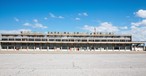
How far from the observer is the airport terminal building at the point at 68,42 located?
87.2 m

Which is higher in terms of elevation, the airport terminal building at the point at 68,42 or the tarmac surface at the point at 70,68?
the airport terminal building at the point at 68,42

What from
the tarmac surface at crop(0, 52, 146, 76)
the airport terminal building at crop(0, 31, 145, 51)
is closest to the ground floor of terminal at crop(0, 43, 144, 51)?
the airport terminal building at crop(0, 31, 145, 51)

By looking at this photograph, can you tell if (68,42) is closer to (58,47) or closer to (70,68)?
(58,47)

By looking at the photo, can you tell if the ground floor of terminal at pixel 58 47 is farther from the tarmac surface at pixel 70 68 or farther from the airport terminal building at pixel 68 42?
the tarmac surface at pixel 70 68

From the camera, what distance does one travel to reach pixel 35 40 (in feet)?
295

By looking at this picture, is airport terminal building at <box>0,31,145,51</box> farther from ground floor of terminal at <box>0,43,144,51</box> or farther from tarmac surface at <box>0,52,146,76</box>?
tarmac surface at <box>0,52,146,76</box>

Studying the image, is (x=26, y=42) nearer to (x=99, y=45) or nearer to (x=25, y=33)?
Answer: (x=25, y=33)

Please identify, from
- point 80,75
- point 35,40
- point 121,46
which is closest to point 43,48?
point 35,40

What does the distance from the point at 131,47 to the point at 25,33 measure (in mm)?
46226

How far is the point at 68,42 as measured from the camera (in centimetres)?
8619

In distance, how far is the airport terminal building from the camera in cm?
8719

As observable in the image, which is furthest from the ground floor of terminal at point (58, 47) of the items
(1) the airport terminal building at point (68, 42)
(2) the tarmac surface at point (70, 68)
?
(2) the tarmac surface at point (70, 68)

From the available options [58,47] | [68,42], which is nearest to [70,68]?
[68,42]

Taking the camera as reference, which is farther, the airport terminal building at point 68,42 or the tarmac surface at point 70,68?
the airport terminal building at point 68,42
